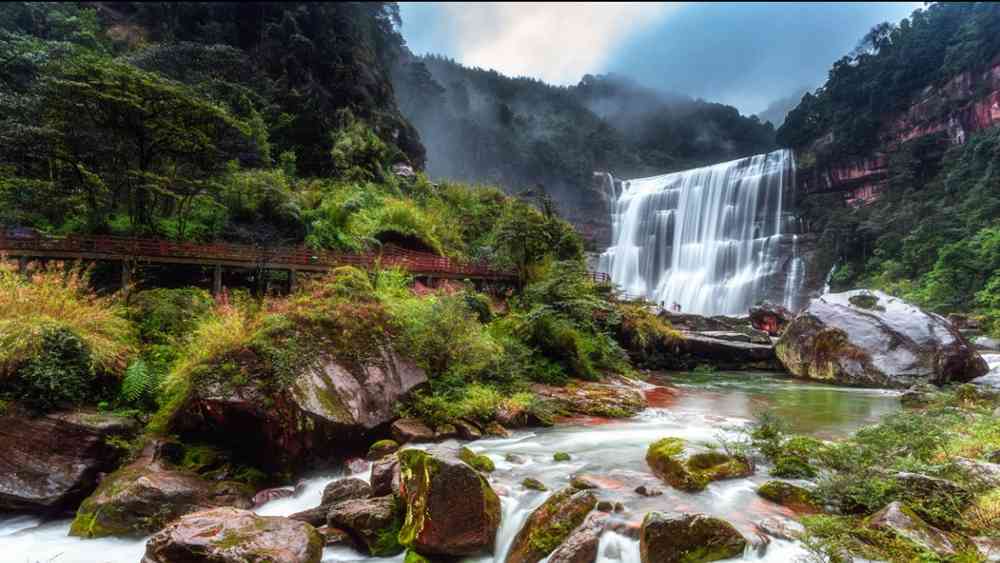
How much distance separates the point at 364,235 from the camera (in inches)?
845

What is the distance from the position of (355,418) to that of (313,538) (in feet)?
9.66

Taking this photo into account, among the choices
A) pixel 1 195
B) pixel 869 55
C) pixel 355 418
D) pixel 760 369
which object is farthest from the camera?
pixel 869 55

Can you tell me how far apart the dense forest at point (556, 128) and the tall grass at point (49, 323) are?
52640 millimetres

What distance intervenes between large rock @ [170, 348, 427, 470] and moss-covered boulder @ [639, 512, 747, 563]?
512 cm

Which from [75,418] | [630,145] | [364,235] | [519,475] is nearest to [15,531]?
[75,418]

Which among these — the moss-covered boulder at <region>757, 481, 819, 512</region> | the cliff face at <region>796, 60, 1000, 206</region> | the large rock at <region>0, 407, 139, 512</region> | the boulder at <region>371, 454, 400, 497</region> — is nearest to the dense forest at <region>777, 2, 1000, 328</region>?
the cliff face at <region>796, 60, 1000, 206</region>

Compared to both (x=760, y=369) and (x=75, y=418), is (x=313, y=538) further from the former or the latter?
(x=760, y=369)

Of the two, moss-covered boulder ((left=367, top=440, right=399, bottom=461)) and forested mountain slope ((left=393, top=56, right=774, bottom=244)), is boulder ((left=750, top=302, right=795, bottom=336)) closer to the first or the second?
moss-covered boulder ((left=367, top=440, right=399, bottom=461))

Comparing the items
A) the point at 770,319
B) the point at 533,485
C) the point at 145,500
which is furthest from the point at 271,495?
the point at 770,319

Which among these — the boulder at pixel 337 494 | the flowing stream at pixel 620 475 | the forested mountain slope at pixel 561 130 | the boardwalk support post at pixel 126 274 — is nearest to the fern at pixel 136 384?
the flowing stream at pixel 620 475

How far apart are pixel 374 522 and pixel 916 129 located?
56630mm

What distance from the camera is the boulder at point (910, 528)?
4453 mm

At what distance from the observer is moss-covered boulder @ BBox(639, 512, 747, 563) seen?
4.69 metres

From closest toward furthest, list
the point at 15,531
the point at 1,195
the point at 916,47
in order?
1. the point at 15,531
2. the point at 1,195
3. the point at 916,47
